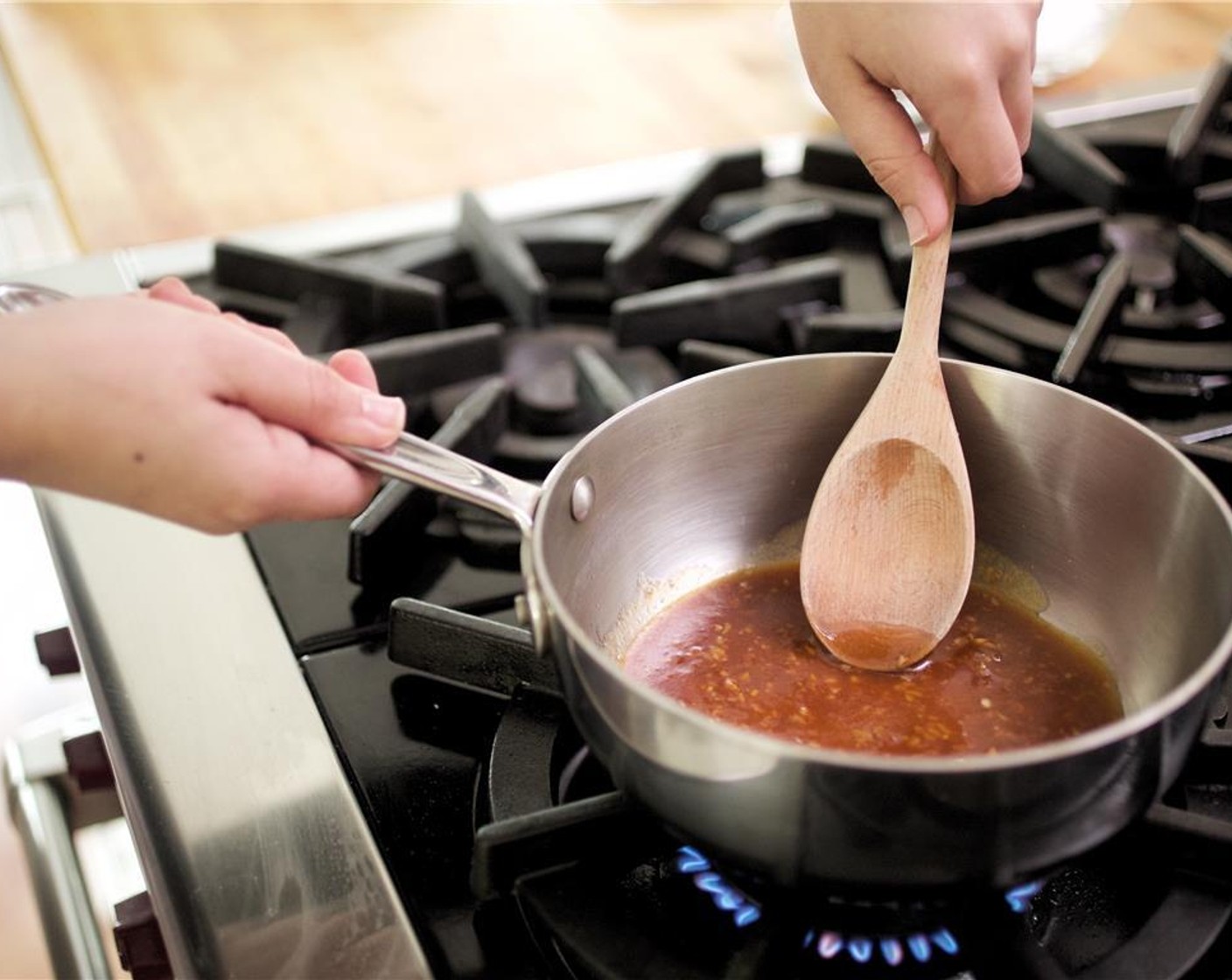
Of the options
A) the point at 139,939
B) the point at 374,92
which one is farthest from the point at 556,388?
the point at 374,92

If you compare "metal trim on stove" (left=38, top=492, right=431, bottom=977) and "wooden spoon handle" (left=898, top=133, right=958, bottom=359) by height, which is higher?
"wooden spoon handle" (left=898, top=133, right=958, bottom=359)

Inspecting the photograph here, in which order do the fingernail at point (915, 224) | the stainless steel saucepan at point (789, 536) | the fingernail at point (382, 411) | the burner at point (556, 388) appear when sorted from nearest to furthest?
the stainless steel saucepan at point (789, 536) < the fingernail at point (382, 411) < the fingernail at point (915, 224) < the burner at point (556, 388)

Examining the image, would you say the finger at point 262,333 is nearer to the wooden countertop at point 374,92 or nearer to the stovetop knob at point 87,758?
the stovetop knob at point 87,758

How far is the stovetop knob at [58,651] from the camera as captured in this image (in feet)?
2.38

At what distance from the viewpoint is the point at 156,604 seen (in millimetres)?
708

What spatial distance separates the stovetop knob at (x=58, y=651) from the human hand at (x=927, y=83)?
1.63 ft

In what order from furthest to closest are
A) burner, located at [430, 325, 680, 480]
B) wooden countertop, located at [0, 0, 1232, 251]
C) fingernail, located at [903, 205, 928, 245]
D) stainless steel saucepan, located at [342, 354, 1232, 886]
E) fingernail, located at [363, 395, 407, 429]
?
wooden countertop, located at [0, 0, 1232, 251]
burner, located at [430, 325, 680, 480]
fingernail, located at [903, 205, 928, 245]
fingernail, located at [363, 395, 407, 429]
stainless steel saucepan, located at [342, 354, 1232, 886]

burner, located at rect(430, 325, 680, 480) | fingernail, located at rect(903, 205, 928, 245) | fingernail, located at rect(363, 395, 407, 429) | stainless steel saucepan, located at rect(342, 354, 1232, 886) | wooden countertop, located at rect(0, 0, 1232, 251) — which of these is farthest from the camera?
wooden countertop, located at rect(0, 0, 1232, 251)

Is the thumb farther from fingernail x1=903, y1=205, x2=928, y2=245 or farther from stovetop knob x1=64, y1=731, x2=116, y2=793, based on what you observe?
stovetop knob x1=64, y1=731, x2=116, y2=793

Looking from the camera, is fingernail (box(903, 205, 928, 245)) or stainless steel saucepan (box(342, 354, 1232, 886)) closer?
stainless steel saucepan (box(342, 354, 1232, 886))

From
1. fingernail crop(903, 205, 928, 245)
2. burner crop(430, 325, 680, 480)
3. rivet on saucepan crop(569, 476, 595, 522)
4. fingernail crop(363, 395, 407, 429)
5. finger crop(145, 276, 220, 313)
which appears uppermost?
finger crop(145, 276, 220, 313)

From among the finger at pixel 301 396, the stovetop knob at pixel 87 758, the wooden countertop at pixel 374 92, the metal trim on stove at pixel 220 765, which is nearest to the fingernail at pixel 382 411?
the finger at pixel 301 396

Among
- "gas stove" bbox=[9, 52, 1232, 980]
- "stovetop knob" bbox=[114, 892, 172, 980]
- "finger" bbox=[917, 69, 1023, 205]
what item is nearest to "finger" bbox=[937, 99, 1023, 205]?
"finger" bbox=[917, 69, 1023, 205]

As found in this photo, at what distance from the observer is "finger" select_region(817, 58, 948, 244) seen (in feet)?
2.10
